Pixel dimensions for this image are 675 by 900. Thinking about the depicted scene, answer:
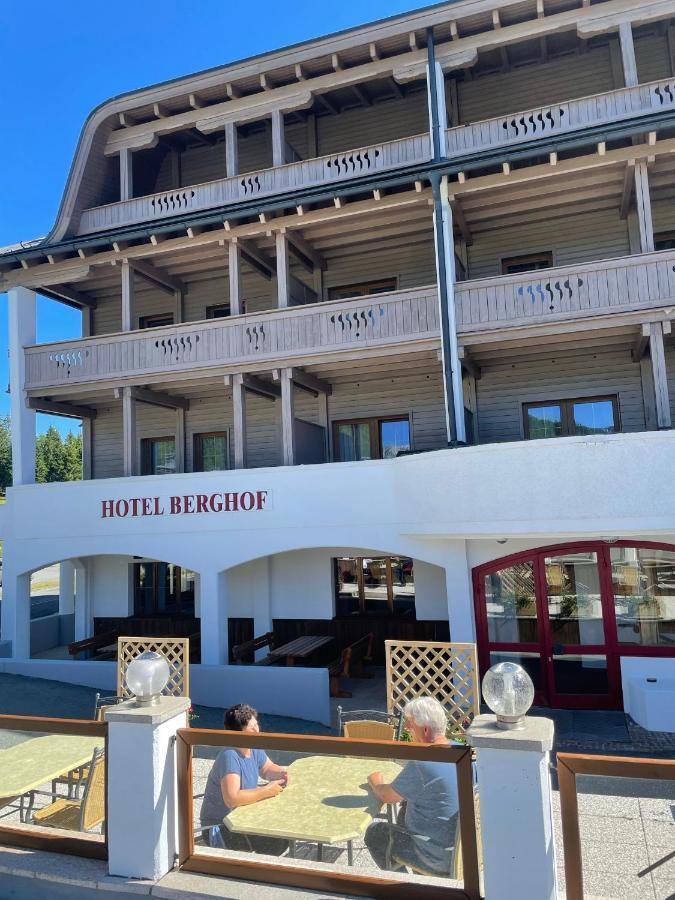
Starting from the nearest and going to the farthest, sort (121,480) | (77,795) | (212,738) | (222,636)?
(212,738) < (77,795) < (222,636) < (121,480)

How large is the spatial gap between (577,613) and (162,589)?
1095 centimetres

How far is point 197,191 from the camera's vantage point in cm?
1480

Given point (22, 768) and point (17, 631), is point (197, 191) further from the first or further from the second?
point (22, 768)

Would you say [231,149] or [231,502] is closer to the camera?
[231,502]

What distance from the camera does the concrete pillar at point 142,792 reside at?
174 inches

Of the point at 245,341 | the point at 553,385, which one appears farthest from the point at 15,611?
the point at 553,385

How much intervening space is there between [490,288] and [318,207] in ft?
13.5

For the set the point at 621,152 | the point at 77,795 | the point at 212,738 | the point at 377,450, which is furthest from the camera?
the point at 377,450

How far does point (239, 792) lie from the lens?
474 cm

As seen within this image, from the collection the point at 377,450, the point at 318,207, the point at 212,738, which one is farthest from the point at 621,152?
the point at 212,738

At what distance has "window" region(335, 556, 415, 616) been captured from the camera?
14969mm

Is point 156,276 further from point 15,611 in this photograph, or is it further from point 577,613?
point 577,613

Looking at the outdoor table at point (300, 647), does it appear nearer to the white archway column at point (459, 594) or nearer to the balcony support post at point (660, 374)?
the white archway column at point (459, 594)

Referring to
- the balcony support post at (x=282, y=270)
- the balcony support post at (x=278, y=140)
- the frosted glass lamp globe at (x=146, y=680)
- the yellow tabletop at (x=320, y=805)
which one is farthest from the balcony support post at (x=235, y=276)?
the yellow tabletop at (x=320, y=805)
